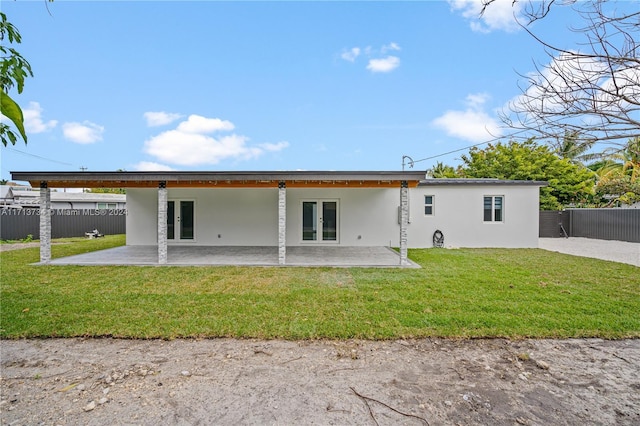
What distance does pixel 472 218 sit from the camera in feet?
41.7

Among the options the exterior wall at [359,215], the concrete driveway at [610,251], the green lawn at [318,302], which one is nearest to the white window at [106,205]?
the green lawn at [318,302]

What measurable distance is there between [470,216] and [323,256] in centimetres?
652

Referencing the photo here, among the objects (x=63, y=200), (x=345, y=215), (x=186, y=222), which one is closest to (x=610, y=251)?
(x=345, y=215)

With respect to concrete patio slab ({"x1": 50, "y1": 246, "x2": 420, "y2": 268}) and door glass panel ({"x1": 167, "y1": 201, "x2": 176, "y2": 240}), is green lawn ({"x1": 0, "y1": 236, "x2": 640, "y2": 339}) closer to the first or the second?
concrete patio slab ({"x1": 50, "y1": 246, "x2": 420, "y2": 268})

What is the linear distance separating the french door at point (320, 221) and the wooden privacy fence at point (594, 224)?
468 inches

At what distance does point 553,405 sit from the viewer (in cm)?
274

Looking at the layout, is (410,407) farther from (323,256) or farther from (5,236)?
(5,236)

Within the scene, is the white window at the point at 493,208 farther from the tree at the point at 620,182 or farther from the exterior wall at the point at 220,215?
the tree at the point at 620,182

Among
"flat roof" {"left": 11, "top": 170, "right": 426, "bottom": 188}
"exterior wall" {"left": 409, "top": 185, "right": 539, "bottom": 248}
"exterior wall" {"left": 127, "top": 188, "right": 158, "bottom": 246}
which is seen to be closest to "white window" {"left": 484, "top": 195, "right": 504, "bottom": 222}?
"exterior wall" {"left": 409, "top": 185, "right": 539, "bottom": 248}

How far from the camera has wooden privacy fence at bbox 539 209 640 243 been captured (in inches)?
563

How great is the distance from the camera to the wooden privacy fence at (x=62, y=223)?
14.6 m

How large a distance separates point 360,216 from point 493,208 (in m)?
5.32

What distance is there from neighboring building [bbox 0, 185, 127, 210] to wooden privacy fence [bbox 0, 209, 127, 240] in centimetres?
279

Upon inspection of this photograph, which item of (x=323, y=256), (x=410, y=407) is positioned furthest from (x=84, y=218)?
(x=410, y=407)
